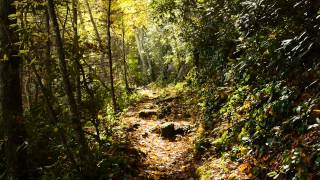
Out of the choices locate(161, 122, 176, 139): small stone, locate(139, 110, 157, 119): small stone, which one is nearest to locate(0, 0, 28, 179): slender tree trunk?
locate(161, 122, 176, 139): small stone

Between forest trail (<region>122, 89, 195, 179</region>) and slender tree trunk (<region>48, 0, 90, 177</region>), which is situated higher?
slender tree trunk (<region>48, 0, 90, 177</region>)

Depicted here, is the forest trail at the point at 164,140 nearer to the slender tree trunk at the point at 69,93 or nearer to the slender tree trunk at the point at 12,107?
the slender tree trunk at the point at 69,93

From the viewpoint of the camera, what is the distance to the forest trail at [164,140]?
7884 mm

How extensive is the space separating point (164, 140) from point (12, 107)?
210 inches

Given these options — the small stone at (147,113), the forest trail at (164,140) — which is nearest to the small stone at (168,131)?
the forest trail at (164,140)

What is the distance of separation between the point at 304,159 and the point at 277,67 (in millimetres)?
2783

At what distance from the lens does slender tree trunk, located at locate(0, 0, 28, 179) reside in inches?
253

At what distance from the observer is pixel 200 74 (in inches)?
657

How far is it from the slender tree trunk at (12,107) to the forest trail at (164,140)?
7.67 ft

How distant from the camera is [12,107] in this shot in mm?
6602

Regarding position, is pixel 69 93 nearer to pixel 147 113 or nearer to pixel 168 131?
pixel 168 131

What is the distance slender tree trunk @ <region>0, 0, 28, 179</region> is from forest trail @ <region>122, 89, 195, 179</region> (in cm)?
234

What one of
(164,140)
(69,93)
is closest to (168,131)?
(164,140)

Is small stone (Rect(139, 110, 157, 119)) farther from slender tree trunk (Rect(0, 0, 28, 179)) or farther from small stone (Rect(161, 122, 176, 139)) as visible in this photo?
slender tree trunk (Rect(0, 0, 28, 179))
